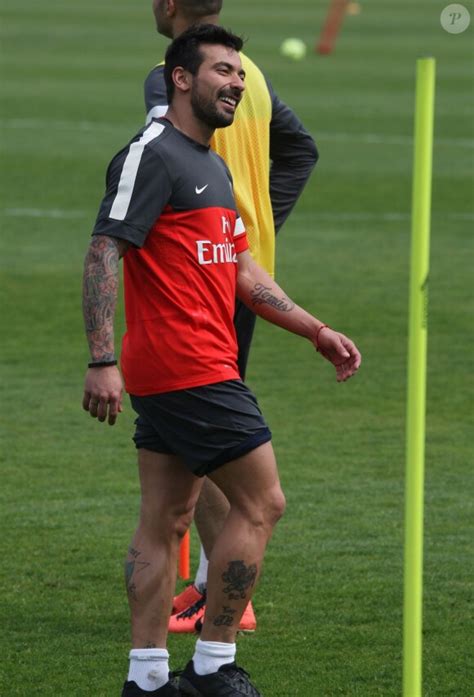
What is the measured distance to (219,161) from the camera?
5.94 meters

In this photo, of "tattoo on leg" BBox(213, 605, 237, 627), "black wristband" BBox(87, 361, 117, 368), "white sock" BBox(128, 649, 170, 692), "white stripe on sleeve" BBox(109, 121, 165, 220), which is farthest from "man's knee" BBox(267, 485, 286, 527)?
"white stripe on sleeve" BBox(109, 121, 165, 220)

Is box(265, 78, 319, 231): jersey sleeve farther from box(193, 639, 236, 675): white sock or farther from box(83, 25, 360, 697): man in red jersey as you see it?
box(193, 639, 236, 675): white sock

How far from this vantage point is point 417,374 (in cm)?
487

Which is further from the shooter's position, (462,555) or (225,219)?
(462,555)

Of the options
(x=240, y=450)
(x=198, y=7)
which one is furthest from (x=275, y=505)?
(x=198, y=7)

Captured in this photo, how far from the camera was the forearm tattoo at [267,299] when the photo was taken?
20.0ft

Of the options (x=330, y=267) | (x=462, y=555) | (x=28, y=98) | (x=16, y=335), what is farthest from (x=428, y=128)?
(x=28, y=98)

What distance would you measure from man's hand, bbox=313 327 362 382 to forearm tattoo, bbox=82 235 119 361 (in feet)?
2.42

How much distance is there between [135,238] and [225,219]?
1.24 ft

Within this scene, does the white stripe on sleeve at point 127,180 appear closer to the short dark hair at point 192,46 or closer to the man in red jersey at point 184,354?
the man in red jersey at point 184,354

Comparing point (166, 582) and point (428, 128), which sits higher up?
point (428, 128)

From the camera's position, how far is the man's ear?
5.84 meters

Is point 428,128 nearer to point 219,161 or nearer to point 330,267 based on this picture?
point 219,161

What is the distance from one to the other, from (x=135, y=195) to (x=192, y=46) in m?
0.58
